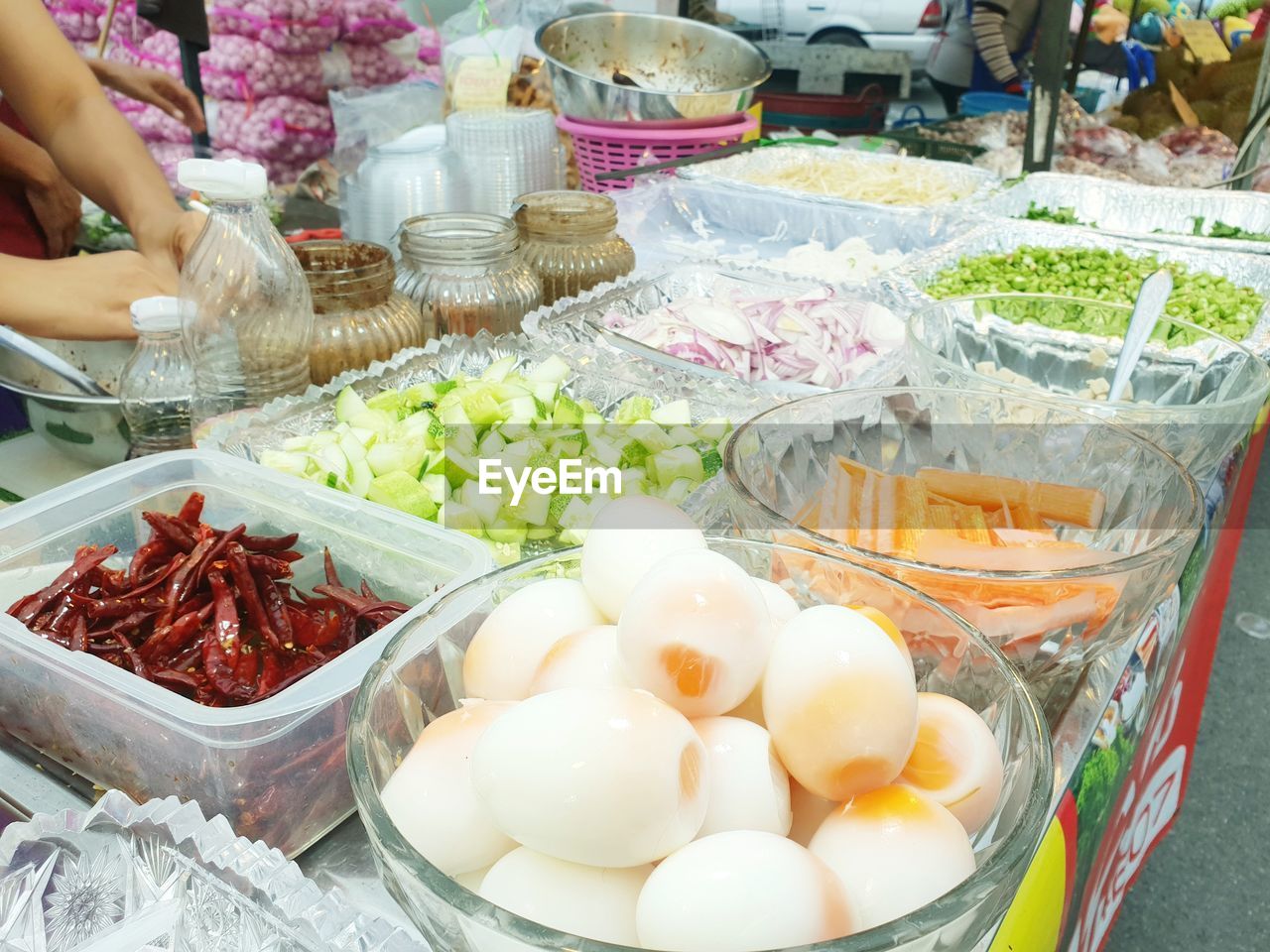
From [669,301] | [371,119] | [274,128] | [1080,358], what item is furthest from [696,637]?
[274,128]

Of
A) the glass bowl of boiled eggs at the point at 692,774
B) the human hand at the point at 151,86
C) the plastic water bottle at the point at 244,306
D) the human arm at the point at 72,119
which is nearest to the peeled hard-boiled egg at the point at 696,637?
the glass bowl of boiled eggs at the point at 692,774

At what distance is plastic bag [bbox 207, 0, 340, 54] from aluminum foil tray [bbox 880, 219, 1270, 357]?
1.88 m

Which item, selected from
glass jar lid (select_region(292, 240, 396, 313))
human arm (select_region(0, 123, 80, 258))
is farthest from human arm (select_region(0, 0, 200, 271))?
glass jar lid (select_region(292, 240, 396, 313))

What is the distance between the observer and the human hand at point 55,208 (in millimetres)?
1896

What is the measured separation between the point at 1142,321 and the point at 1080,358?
0.09 meters

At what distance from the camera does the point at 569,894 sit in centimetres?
38

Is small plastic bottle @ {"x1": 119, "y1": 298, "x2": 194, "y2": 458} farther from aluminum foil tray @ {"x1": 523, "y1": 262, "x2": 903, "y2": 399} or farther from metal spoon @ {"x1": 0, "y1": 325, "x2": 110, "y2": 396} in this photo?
aluminum foil tray @ {"x1": 523, "y1": 262, "x2": 903, "y2": 399}

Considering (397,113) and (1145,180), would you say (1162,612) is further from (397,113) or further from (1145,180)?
(1145,180)

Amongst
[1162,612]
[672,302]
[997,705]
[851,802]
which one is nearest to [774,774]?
[851,802]

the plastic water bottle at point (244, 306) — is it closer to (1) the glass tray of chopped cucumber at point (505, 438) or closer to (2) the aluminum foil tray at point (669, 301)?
(1) the glass tray of chopped cucumber at point (505, 438)

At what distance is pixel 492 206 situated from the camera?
1.77 metres

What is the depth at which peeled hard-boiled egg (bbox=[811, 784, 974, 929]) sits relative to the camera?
1.25ft

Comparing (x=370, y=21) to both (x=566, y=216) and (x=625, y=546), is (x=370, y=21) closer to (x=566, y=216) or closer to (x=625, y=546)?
(x=566, y=216)

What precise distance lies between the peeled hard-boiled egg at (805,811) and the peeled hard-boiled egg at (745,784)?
0.01 metres
